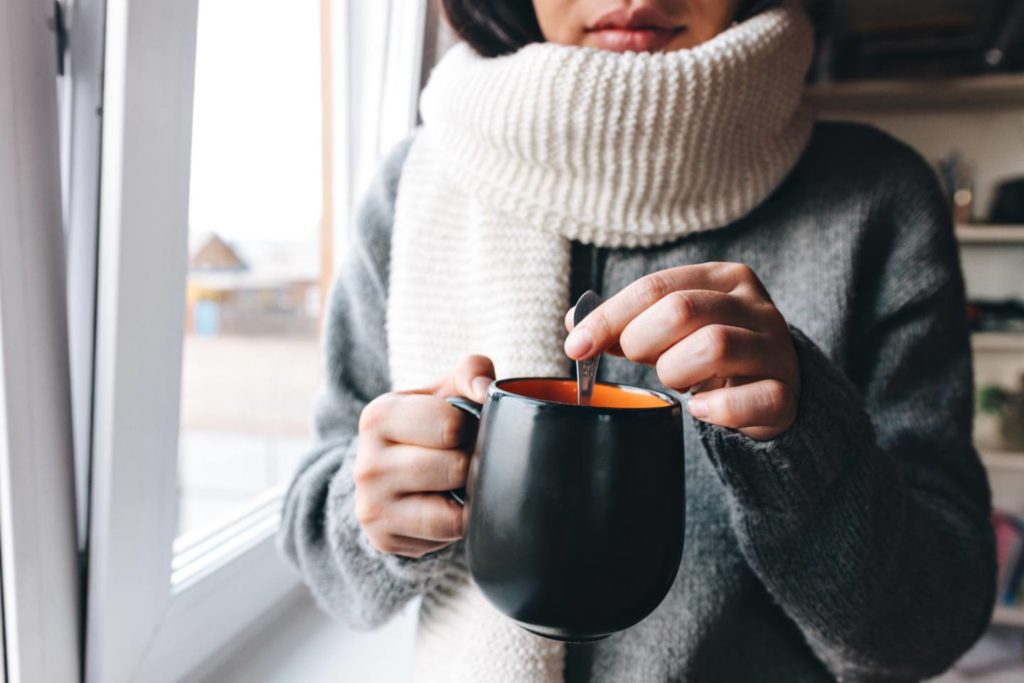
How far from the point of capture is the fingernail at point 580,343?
34cm

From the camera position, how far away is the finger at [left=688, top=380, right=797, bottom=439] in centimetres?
34

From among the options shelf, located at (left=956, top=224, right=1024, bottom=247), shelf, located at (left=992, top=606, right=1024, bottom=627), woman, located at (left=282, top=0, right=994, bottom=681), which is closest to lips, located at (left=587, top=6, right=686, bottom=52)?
woman, located at (left=282, top=0, right=994, bottom=681)

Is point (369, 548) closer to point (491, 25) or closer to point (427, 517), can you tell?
point (427, 517)

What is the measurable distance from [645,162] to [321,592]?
0.48 m

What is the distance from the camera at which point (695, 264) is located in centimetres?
47

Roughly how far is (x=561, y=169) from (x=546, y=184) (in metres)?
0.02

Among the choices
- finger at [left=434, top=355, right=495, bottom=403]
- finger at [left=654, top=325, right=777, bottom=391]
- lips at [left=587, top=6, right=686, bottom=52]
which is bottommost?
finger at [left=434, top=355, right=495, bottom=403]

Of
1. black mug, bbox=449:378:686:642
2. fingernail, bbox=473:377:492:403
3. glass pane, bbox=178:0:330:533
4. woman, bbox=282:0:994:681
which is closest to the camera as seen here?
black mug, bbox=449:378:686:642

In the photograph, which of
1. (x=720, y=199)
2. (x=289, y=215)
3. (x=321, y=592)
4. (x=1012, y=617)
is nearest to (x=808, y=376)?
(x=720, y=199)

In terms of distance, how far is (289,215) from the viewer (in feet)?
3.55

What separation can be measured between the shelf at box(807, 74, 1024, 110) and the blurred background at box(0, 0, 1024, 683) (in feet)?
0.03

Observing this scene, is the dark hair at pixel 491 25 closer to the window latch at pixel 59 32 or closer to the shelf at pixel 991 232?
the window latch at pixel 59 32

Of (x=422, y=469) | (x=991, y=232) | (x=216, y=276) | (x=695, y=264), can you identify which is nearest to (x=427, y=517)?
(x=422, y=469)

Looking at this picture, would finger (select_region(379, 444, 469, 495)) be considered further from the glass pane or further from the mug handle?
the glass pane
